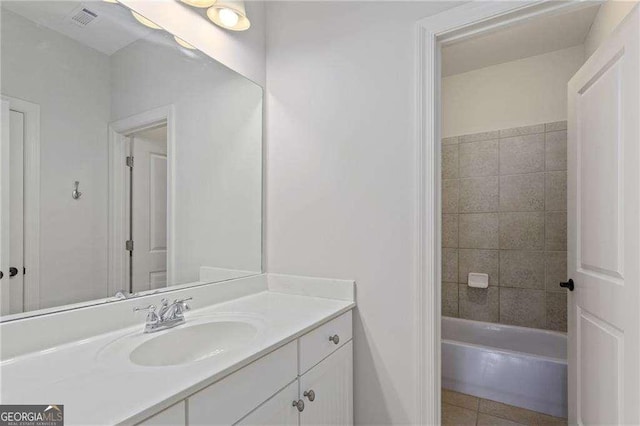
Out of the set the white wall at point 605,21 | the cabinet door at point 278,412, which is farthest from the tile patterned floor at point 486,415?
the white wall at point 605,21

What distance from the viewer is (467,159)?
2.80 meters

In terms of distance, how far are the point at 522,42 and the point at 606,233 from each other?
5.67 feet

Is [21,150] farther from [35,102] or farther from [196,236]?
[196,236]

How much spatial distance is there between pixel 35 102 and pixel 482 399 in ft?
A: 8.98

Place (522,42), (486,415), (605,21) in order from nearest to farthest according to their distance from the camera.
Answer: (605,21) → (486,415) → (522,42)

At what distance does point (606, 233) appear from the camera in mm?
1255

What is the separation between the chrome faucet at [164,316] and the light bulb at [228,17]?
128 centimetres

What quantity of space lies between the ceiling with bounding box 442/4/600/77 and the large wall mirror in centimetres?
169

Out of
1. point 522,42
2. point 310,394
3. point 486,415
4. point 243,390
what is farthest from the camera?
point 522,42

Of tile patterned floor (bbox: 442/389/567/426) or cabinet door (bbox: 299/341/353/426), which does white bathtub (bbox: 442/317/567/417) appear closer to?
tile patterned floor (bbox: 442/389/567/426)

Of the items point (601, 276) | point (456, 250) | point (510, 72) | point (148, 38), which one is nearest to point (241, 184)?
point (148, 38)

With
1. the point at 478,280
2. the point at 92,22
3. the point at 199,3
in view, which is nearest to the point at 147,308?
the point at 92,22

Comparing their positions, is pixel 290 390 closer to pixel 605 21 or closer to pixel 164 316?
pixel 164 316

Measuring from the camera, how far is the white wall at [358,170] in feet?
4.55
